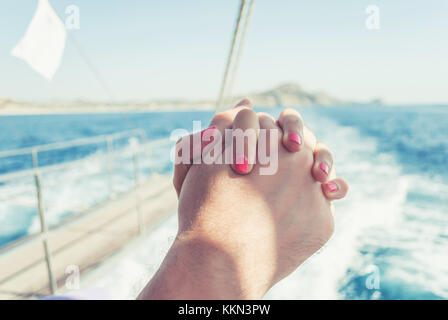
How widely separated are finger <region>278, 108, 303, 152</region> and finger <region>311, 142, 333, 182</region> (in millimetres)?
44

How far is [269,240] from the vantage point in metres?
0.42

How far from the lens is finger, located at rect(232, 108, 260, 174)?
0.42 m

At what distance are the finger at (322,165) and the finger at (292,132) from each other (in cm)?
4

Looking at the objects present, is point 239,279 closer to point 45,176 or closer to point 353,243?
point 353,243

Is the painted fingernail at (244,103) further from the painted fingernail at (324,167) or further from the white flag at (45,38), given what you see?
the white flag at (45,38)

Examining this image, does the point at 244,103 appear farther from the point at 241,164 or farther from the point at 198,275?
the point at 198,275

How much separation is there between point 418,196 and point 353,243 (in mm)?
2142

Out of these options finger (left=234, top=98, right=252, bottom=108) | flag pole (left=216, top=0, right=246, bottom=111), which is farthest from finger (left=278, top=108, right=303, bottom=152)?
flag pole (left=216, top=0, right=246, bottom=111)

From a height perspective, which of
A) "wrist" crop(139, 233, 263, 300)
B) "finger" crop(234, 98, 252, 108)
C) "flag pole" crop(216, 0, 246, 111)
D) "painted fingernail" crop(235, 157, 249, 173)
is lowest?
"wrist" crop(139, 233, 263, 300)

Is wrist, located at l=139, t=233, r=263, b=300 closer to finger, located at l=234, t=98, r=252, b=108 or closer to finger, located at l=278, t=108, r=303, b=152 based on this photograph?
finger, located at l=278, t=108, r=303, b=152

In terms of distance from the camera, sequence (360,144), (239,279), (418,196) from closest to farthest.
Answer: (239,279) < (418,196) < (360,144)

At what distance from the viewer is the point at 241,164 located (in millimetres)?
416

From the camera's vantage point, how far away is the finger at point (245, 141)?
418 millimetres
